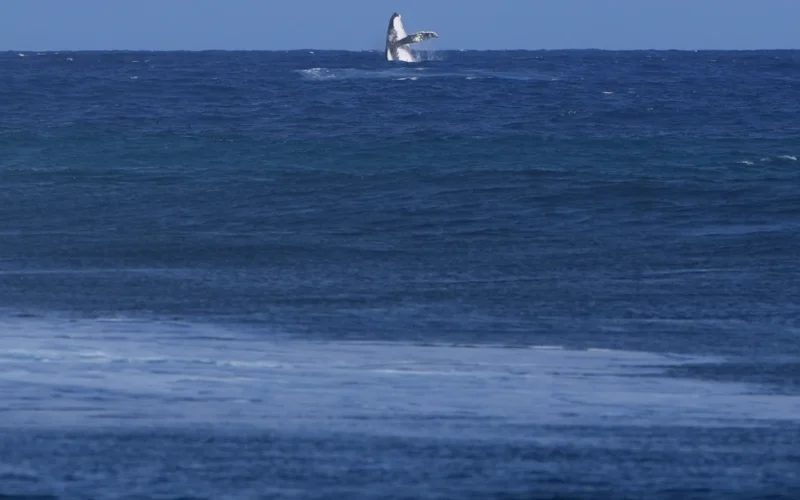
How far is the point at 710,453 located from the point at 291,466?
199cm

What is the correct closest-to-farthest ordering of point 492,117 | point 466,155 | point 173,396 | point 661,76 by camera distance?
point 173,396 → point 466,155 → point 492,117 → point 661,76

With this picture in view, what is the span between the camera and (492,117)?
3509 centimetres

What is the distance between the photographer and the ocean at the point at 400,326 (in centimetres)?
714

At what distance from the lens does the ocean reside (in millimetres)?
7137

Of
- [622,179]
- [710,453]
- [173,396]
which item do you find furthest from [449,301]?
[622,179]

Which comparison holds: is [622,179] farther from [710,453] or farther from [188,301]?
[710,453]
